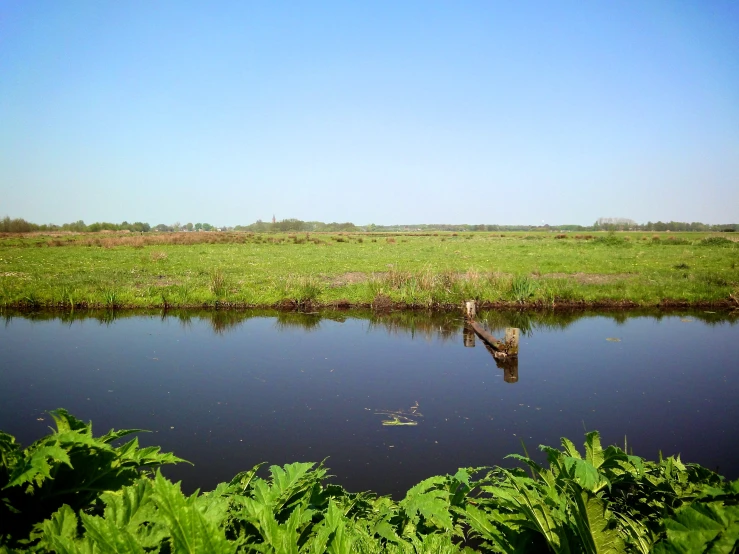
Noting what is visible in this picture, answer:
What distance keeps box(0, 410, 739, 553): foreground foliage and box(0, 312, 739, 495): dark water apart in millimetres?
4347

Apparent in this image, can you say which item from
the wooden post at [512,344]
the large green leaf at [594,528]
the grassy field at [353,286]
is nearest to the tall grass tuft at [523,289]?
the grassy field at [353,286]

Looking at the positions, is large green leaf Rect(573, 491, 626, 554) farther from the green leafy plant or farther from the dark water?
the dark water

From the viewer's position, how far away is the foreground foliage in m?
1.14

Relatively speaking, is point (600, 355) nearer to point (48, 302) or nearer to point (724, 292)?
point (724, 292)

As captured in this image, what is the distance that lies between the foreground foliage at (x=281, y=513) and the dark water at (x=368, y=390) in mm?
4347

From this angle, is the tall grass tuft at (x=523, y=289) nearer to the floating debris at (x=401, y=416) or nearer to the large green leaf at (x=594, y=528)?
the floating debris at (x=401, y=416)

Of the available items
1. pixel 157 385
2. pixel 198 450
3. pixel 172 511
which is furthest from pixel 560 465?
pixel 157 385

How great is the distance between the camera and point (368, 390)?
9953mm

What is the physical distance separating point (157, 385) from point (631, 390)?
1057 cm

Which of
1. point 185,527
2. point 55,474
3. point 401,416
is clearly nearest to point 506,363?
point 401,416

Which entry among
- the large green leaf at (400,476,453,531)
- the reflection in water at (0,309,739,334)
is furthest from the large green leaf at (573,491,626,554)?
the reflection in water at (0,309,739,334)

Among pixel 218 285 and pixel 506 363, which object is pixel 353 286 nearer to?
pixel 218 285

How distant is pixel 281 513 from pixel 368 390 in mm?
8024

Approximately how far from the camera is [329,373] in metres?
11.1
